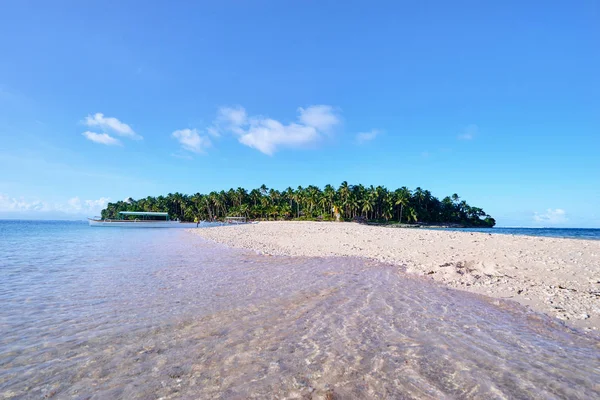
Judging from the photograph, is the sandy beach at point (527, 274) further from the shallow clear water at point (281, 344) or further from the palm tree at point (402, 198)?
the palm tree at point (402, 198)

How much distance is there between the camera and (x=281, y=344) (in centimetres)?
543

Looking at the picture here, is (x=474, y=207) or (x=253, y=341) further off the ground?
(x=474, y=207)

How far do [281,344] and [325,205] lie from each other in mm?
100139

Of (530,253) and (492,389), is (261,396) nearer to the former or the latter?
(492,389)

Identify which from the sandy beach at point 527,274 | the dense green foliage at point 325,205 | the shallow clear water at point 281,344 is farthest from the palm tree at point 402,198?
the shallow clear water at point 281,344

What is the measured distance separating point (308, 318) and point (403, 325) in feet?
6.91

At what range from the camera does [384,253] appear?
17.9 metres

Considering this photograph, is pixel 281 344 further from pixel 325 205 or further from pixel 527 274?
pixel 325 205

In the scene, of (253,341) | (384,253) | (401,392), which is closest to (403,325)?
(401,392)

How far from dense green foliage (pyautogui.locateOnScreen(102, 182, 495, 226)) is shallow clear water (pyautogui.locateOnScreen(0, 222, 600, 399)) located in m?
88.0

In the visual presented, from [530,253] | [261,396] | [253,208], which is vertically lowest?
[261,396]

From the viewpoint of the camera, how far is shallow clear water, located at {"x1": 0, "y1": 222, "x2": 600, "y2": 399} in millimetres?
4043

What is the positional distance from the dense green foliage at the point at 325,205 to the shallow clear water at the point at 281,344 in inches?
3465

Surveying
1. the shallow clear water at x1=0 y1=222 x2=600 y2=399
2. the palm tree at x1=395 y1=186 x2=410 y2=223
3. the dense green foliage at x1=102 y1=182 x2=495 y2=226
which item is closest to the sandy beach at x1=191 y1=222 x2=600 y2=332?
the shallow clear water at x1=0 y1=222 x2=600 y2=399
